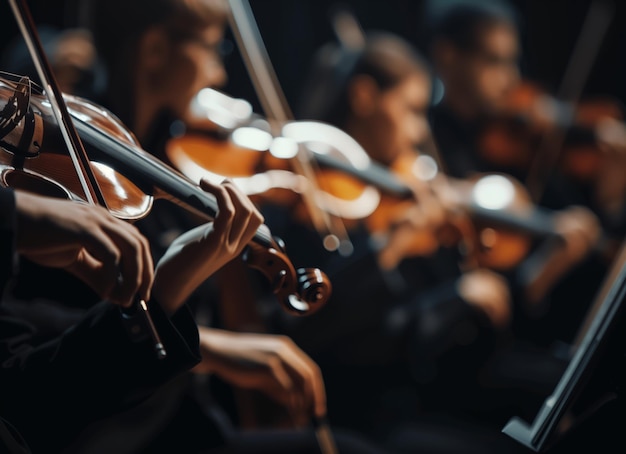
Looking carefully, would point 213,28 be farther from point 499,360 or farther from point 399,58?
point 499,360

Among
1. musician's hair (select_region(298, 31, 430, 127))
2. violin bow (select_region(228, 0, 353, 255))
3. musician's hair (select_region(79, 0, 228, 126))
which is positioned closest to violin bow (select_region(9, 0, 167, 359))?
musician's hair (select_region(79, 0, 228, 126))

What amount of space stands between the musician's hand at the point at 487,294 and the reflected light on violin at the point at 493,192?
0.54ft

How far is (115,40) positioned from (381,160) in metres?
0.76

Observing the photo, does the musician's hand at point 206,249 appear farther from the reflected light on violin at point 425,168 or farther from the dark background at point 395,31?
the reflected light on violin at point 425,168

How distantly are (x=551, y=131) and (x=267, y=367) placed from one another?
1495mm

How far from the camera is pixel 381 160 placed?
1.64 metres

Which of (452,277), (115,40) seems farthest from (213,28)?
(452,277)

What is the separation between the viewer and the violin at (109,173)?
0.61 m

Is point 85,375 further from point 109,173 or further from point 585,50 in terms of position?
point 585,50

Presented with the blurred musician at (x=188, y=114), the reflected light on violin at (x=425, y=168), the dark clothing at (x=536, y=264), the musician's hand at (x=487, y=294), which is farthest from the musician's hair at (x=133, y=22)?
the dark clothing at (x=536, y=264)

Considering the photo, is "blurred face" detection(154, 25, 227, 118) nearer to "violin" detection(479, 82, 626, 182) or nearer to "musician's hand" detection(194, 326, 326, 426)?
"musician's hand" detection(194, 326, 326, 426)

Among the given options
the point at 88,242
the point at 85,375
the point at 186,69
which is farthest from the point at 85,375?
the point at 186,69

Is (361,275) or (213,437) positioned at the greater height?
(213,437)

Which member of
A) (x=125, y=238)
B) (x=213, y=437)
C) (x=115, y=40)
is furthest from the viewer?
(x=115, y=40)
